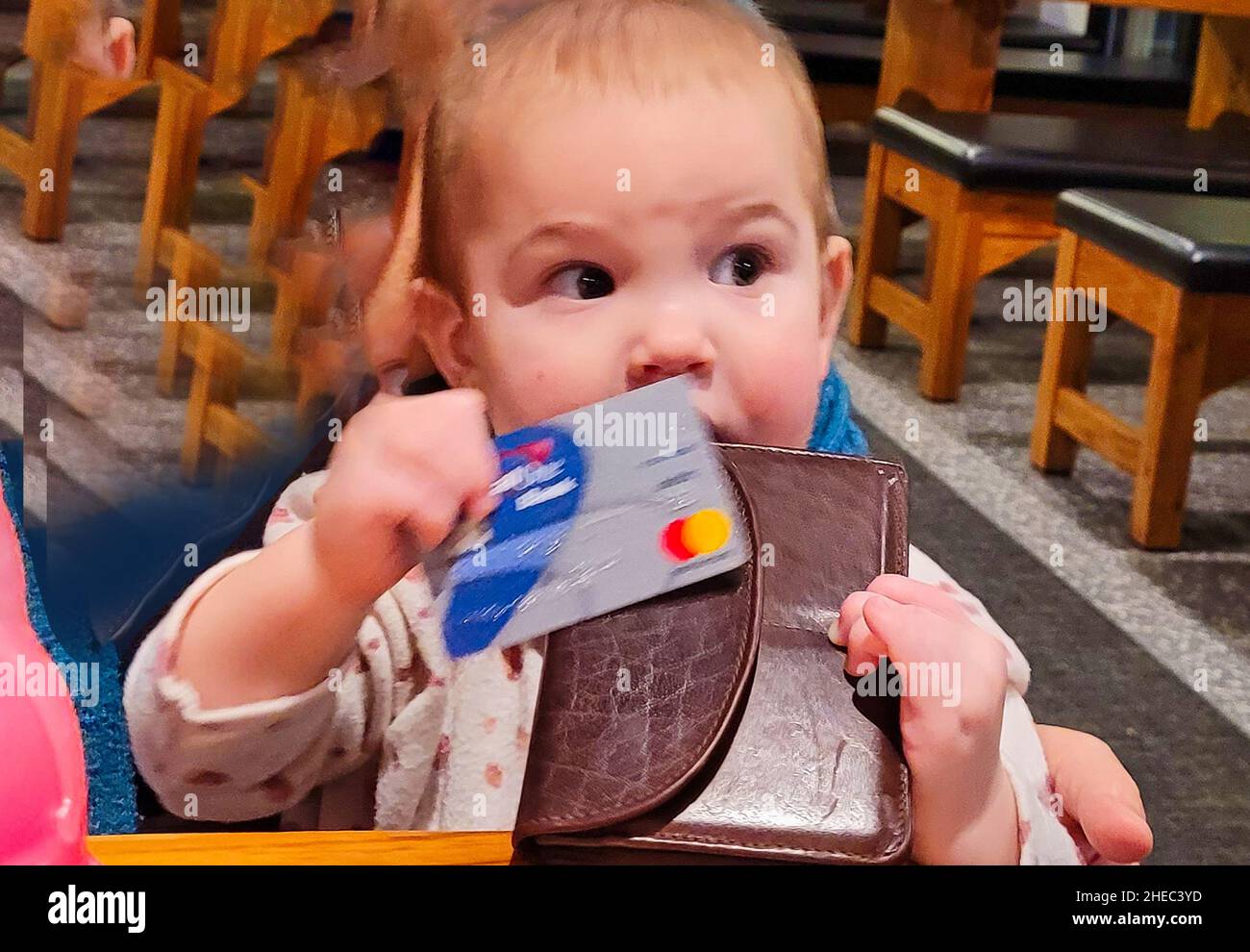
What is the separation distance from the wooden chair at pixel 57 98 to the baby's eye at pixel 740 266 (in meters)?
0.27

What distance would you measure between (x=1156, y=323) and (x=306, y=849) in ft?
3.95

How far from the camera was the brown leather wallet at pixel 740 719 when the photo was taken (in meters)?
0.49

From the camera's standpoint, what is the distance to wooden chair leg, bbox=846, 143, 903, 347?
0.94m

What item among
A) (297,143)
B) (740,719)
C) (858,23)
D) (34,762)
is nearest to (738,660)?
(740,719)

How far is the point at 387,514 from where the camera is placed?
533 millimetres

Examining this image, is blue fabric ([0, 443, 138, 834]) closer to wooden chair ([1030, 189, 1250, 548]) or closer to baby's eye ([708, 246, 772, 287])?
baby's eye ([708, 246, 772, 287])

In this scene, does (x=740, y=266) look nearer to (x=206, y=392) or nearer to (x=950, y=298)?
(x=206, y=392)

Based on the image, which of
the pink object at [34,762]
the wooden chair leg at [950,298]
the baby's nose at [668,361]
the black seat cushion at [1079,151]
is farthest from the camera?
the black seat cushion at [1079,151]

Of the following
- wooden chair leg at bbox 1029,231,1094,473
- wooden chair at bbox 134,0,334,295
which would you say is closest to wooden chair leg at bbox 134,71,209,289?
wooden chair at bbox 134,0,334,295

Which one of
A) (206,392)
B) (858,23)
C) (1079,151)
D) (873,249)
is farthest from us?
(1079,151)

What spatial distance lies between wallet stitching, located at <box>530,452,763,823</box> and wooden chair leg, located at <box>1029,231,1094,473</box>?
2.72ft

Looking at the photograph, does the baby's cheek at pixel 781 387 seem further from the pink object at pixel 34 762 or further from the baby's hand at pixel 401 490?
the pink object at pixel 34 762

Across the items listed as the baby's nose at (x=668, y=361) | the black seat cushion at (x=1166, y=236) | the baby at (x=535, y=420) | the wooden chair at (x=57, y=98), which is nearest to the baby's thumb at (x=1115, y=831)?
the baby at (x=535, y=420)

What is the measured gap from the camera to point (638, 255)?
0.58m
